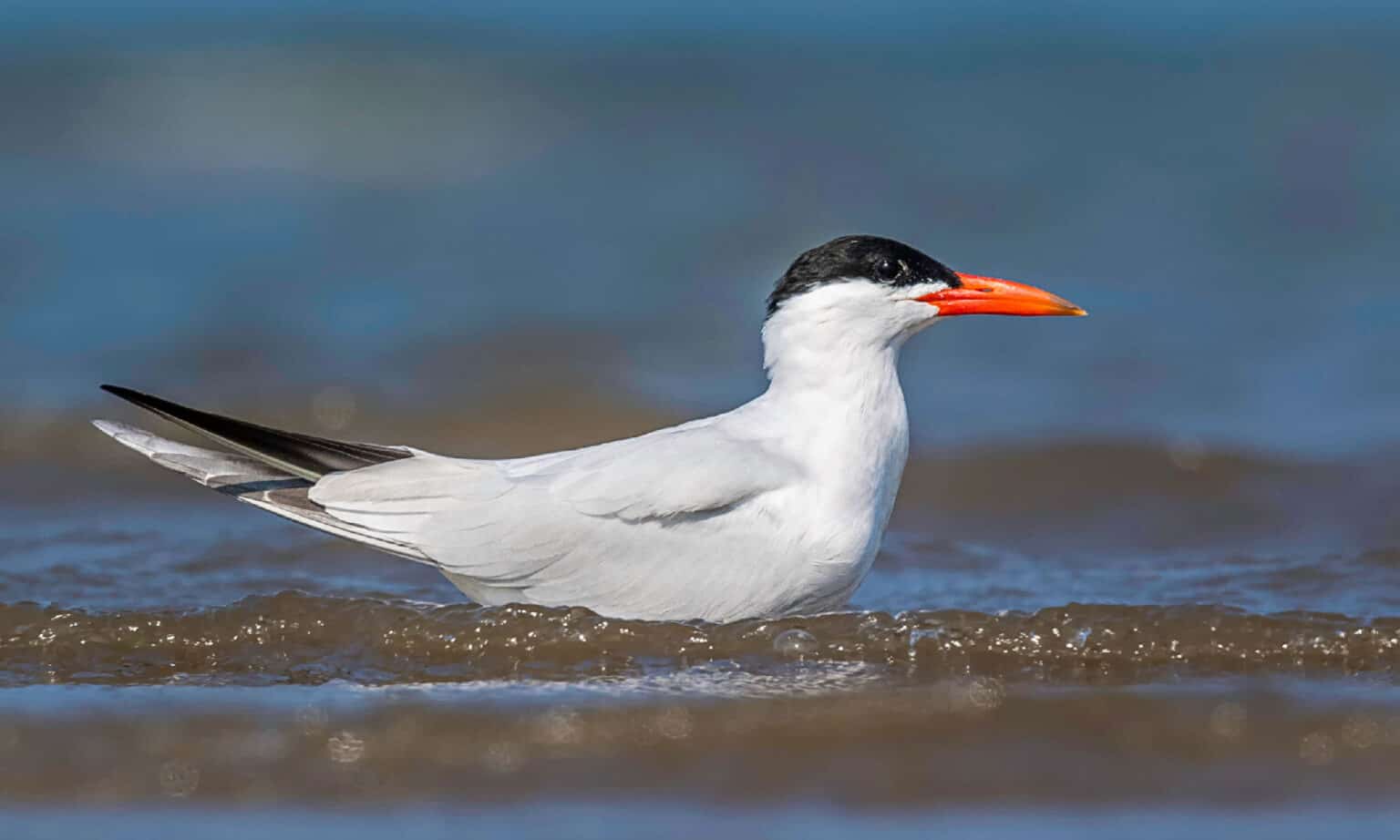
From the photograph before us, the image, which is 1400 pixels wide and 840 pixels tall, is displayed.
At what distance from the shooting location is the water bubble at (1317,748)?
4.48m

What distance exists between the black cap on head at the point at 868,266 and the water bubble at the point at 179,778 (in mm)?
2351

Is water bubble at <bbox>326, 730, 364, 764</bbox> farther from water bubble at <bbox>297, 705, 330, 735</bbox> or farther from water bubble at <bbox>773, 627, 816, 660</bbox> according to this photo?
water bubble at <bbox>773, 627, 816, 660</bbox>

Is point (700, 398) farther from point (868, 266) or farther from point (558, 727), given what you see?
point (558, 727)

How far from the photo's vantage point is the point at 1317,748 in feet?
14.9

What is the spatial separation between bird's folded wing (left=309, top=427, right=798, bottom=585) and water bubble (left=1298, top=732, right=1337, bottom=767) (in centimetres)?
164

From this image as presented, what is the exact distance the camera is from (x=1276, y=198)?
530 inches

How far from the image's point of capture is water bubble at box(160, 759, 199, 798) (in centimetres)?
433

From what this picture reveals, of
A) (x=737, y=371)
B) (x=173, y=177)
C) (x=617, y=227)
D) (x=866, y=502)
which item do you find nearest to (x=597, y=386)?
(x=737, y=371)

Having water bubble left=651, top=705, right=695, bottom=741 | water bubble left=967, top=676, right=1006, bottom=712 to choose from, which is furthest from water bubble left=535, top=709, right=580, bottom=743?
water bubble left=967, top=676, right=1006, bottom=712

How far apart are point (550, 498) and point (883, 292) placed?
1212 millimetres

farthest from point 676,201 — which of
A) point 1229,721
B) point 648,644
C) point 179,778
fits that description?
point 179,778

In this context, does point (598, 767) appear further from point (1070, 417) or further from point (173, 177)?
point (173, 177)

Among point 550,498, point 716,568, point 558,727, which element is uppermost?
point 550,498

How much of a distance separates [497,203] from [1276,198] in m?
5.91
